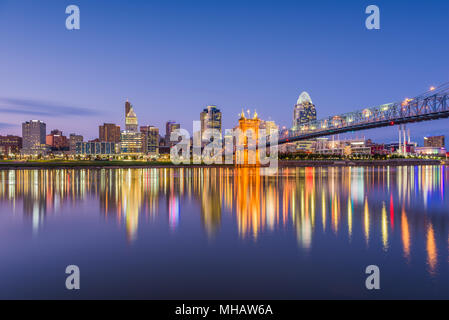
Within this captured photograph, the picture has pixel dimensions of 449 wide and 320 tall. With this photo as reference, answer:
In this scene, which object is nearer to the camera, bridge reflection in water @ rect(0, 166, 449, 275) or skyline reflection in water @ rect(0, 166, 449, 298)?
skyline reflection in water @ rect(0, 166, 449, 298)

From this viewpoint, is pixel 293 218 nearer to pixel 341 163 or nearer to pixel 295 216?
pixel 295 216

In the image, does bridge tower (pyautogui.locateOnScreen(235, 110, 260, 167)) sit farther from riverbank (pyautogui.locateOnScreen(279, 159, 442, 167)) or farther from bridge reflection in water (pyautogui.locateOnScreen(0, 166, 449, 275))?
bridge reflection in water (pyautogui.locateOnScreen(0, 166, 449, 275))

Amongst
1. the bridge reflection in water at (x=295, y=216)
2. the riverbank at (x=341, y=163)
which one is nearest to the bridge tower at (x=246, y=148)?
the riverbank at (x=341, y=163)

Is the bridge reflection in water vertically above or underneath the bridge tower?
underneath

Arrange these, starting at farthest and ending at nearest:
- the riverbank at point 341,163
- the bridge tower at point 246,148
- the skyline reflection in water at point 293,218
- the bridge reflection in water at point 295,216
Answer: the riverbank at point 341,163, the bridge tower at point 246,148, the bridge reflection in water at point 295,216, the skyline reflection in water at point 293,218

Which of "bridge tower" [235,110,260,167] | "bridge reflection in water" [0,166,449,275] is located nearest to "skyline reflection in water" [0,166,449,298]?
"bridge reflection in water" [0,166,449,275]

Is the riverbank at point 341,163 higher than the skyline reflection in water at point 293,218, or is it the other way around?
the riverbank at point 341,163

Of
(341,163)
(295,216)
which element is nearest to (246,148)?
(341,163)

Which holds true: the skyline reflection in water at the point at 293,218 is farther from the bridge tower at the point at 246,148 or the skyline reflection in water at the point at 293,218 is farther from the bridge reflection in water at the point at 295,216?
the bridge tower at the point at 246,148

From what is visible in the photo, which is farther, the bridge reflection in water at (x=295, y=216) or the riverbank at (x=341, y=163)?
the riverbank at (x=341, y=163)
